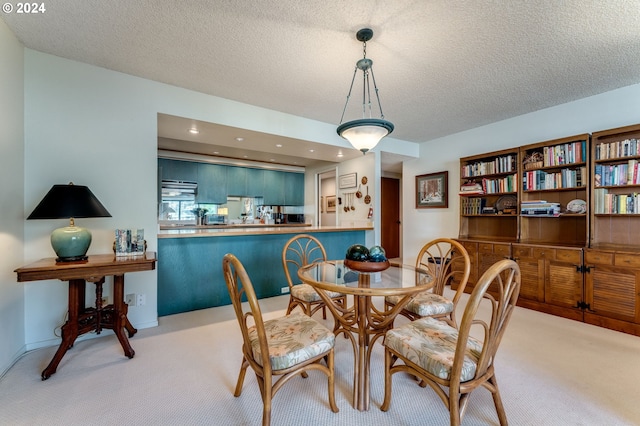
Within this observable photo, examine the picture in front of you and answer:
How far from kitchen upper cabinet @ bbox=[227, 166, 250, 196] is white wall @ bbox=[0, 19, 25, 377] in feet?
11.4

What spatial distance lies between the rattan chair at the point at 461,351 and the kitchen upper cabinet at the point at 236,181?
4.81 metres

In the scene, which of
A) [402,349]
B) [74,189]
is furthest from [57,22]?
[402,349]

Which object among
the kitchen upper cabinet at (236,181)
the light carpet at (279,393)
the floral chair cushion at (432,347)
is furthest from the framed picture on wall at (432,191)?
the kitchen upper cabinet at (236,181)

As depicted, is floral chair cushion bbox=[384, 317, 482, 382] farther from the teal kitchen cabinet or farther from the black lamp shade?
the teal kitchen cabinet

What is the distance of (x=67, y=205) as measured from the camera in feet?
6.24

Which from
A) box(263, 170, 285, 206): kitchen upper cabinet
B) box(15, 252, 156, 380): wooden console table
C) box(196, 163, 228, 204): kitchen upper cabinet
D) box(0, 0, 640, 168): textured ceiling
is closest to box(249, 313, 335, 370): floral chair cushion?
box(15, 252, 156, 380): wooden console table

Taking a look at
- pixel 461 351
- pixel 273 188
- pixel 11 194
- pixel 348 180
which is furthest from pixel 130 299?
pixel 273 188

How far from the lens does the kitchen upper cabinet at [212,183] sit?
529cm

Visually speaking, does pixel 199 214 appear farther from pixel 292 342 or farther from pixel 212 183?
pixel 292 342

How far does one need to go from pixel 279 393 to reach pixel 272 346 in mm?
502

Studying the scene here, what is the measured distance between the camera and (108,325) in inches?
82.3

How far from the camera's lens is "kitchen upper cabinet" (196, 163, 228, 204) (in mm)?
5289

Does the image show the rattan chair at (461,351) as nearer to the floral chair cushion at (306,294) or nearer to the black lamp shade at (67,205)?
the floral chair cushion at (306,294)

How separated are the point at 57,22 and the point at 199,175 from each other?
11.4 feet
